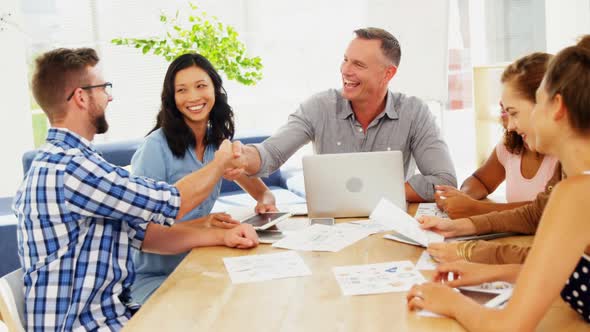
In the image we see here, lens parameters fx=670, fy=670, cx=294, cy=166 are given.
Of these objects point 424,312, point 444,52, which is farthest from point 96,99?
point 444,52

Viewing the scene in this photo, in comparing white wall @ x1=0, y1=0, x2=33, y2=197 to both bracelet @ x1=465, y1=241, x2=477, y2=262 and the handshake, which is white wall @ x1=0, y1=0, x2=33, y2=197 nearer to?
the handshake

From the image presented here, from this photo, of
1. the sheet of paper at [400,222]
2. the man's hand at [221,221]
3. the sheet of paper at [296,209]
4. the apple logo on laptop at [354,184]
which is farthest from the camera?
the sheet of paper at [296,209]

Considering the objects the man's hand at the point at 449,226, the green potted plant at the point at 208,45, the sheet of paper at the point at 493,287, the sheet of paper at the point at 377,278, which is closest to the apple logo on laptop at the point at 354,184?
the man's hand at the point at 449,226

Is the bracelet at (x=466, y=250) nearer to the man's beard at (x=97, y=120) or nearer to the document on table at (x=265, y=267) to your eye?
the document on table at (x=265, y=267)

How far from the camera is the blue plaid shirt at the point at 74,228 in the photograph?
1.84 metres

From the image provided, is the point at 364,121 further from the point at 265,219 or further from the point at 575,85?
the point at 575,85

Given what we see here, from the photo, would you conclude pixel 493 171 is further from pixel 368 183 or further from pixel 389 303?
pixel 389 303

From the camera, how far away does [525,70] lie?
2.12 meters

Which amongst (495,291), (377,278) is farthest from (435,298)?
(377,278)

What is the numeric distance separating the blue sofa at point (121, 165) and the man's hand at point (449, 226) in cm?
223

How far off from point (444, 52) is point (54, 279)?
378 cm

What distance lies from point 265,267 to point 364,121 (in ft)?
4.28

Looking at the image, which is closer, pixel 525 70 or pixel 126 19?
pixel 525 70

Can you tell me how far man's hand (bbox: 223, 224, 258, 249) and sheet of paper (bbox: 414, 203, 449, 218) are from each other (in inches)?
25.0
